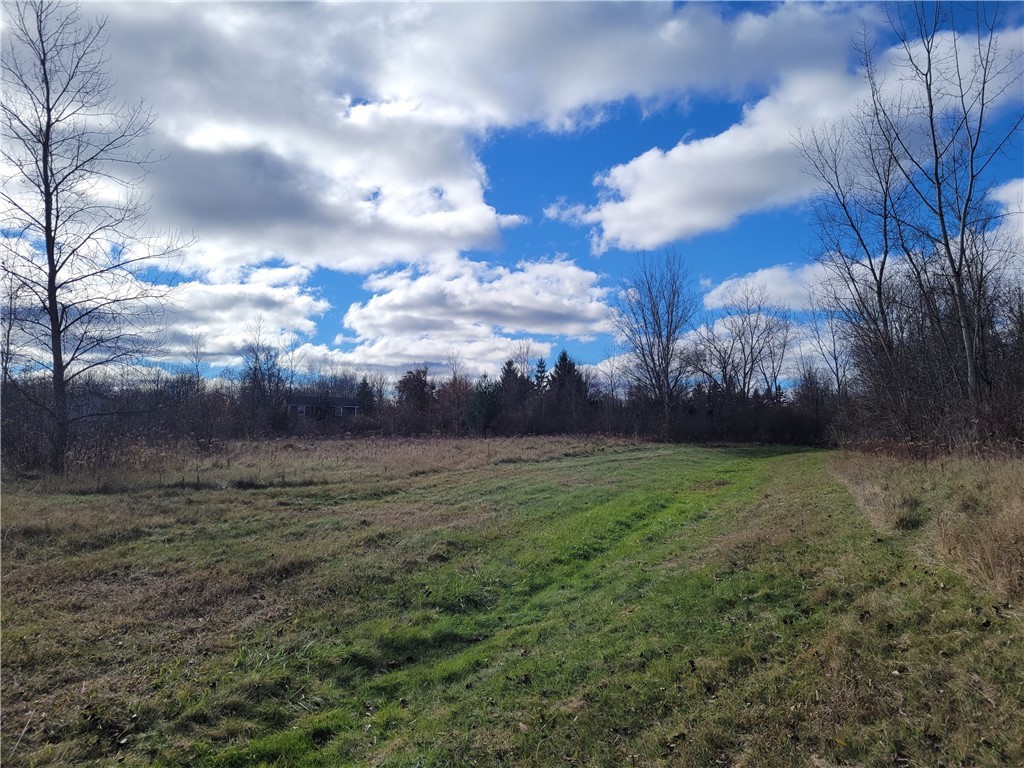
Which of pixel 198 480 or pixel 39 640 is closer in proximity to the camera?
pixel 39 640

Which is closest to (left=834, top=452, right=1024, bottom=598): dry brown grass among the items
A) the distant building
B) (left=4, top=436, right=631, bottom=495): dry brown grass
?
(left=4, top=436, right=631, bottom=495): dry brown grass

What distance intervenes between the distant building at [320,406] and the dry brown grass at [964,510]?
173 feet

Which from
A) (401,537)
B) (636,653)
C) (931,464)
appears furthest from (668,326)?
(636,653)

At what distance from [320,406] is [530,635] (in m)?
59.8

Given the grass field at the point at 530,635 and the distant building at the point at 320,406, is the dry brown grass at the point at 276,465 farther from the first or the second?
the distant building at the point at 320,406

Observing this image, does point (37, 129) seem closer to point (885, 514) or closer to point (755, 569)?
point (755, 569)

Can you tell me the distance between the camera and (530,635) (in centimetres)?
703

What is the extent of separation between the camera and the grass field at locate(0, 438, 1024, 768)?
434 centimetres

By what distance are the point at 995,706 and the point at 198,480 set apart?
1780 cm

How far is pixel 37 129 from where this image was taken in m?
15.7

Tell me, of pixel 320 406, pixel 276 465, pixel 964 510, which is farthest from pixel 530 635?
pixel 320 406

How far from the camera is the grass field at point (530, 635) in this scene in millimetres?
4344

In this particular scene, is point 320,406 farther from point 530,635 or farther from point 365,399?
point 530,635

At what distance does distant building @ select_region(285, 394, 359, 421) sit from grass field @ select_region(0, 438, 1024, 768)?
4865 centimetres
